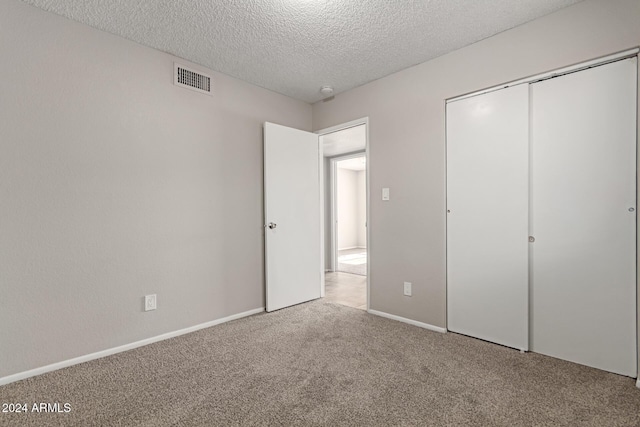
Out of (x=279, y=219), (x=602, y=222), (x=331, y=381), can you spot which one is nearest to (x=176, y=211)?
(x=279, y=219)

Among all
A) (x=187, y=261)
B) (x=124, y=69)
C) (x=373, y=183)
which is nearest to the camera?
(x=124, y=69)

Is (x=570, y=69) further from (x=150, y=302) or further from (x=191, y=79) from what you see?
(x=150, y=302)

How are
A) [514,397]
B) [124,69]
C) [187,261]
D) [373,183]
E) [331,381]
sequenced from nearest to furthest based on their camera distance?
[514,397]
[331,381]
[124,69]
[187,261]
[373,183]

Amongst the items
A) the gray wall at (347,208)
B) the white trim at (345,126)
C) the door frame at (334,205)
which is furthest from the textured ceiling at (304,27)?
the gray wall at (347,208)

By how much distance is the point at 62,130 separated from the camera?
7.20ft

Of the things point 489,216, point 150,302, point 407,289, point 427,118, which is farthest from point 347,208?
point 150,302

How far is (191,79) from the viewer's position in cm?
287

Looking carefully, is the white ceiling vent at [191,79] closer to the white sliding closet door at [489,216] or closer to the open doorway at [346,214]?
the open doorway at [346,214]

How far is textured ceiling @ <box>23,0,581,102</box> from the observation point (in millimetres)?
2094

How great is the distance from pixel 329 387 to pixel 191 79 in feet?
9.15

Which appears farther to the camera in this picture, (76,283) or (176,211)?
(176,211)

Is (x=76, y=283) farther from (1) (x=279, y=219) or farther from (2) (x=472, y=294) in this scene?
(2) (x=472, y=294)

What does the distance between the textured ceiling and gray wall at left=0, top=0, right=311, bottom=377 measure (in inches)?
10.0

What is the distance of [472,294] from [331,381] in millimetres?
1456
